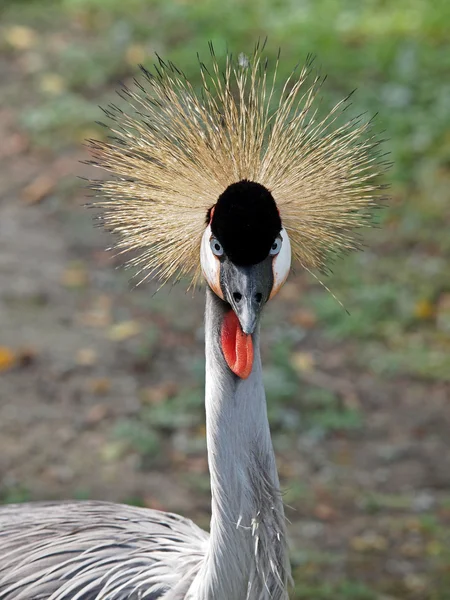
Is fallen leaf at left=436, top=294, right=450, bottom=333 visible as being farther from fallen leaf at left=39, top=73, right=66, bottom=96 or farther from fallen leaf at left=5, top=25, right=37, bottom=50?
fallen leaf at left=5, top=25, right=37, bottom=50

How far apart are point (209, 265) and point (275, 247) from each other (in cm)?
11

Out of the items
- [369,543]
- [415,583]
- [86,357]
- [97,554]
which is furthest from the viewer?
[86,357]

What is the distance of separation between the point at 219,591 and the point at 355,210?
2.32 feet

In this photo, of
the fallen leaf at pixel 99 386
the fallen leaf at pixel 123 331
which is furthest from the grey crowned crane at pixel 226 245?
the fallen leaf at pixel 123 331

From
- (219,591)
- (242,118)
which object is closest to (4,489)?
(219,591)

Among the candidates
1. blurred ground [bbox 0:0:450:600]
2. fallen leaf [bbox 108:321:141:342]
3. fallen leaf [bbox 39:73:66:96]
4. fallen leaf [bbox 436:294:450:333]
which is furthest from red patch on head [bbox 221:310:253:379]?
fallen leaf [bbox 39:73:66:96]

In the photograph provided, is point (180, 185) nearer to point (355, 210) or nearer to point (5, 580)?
point (355, 210)

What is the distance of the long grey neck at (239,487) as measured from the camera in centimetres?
176

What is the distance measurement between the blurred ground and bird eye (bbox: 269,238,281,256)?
1317 millimetres

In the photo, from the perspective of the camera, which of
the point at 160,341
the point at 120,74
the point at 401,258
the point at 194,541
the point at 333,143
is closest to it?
the point at 333,143

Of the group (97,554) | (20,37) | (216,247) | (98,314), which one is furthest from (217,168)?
(20,37)

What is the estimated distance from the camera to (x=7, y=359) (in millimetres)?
3674

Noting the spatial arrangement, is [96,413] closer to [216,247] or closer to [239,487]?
[239,487]

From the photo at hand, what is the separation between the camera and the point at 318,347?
3.95 metres
